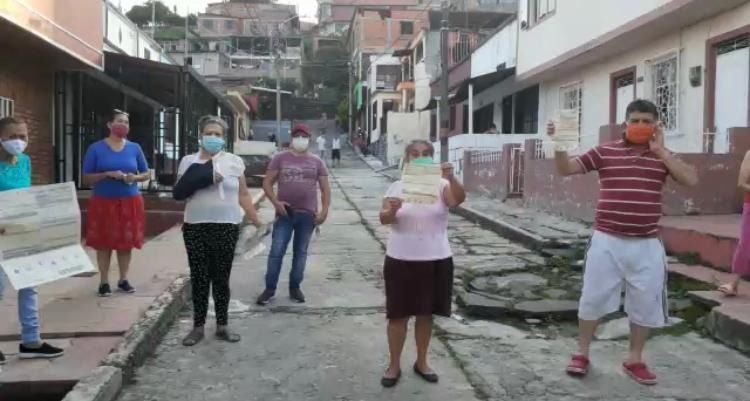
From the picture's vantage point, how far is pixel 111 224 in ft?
21.0

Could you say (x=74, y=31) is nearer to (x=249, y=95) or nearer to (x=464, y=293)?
(x=464, y=293)

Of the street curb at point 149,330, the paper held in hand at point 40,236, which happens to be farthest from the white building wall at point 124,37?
the paper held in hand at point 40,236

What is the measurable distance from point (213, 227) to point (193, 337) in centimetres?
80

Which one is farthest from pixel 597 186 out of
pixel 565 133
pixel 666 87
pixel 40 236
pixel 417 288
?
pixel 40 236

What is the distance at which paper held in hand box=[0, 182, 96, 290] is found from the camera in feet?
14.7

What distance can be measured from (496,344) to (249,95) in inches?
1694

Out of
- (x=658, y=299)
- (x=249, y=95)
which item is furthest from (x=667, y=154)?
(x=249, y=95)

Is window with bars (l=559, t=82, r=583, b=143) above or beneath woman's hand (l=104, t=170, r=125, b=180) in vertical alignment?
above

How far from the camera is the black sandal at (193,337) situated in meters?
5.42

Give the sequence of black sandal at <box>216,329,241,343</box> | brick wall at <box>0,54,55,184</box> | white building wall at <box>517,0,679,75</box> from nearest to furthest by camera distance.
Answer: black sandal at <box>216,329,241,343</box>
brick wall at <box>0,54,55,184</box>
white building wall at <box>517,0,679,75</box>

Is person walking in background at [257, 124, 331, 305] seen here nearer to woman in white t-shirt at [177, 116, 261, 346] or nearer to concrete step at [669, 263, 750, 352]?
woman in white t-shirt at [177, 116, 261, 346]

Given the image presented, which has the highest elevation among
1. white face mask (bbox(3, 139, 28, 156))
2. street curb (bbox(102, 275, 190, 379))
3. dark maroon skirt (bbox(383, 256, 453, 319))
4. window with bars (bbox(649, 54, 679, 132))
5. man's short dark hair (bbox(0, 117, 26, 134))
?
window with bars (bbox(649, 54, 679, 132))

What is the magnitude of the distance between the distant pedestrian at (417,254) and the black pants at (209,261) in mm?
1404

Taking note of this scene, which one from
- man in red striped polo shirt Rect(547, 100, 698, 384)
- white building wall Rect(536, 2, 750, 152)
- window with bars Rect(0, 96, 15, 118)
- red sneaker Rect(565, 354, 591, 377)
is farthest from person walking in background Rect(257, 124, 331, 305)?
window with bars Rect(0, 96, 15, 118)
